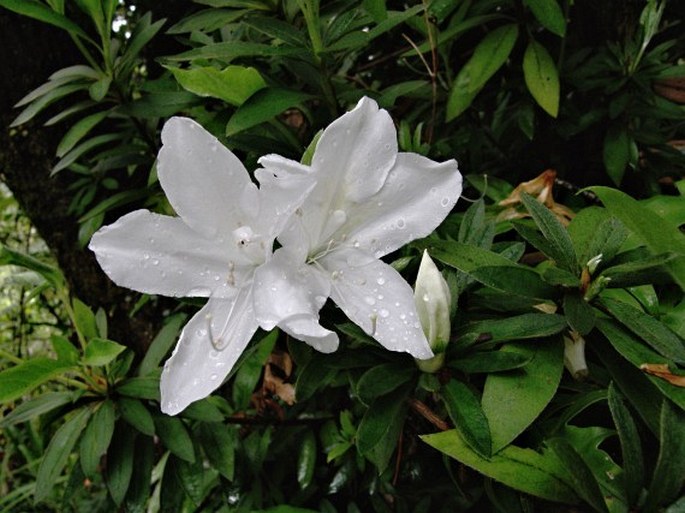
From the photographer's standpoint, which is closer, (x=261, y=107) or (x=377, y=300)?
(x=377, y=300)

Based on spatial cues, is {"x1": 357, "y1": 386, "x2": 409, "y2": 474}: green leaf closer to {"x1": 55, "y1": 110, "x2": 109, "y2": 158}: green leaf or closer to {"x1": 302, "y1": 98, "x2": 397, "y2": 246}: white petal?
{"x1": 302, "y1": 98, "x2": 397, "y2": 246}: white petal

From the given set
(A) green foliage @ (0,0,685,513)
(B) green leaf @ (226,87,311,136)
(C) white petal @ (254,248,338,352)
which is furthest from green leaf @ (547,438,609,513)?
(B) green leaf @ (226,87,311,136)

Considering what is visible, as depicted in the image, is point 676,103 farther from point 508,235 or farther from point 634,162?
point 508,235

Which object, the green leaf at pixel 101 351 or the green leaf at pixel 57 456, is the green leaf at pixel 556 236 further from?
the green leaf at pixel 57 456

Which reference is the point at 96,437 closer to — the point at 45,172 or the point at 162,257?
the point at 162,257

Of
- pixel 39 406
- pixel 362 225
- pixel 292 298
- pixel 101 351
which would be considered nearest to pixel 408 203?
pixel 362 225

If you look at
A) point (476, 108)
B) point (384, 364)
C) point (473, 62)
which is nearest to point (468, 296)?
point (384, 364)
